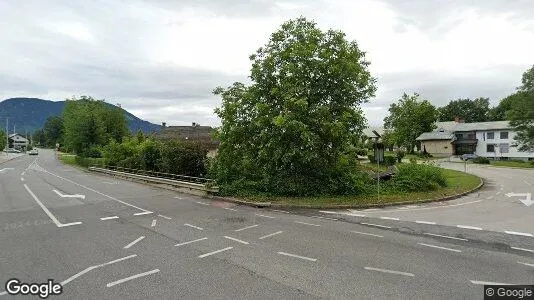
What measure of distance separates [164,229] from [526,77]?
5560 centimetres

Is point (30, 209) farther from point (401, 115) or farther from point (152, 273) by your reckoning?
point (401, 115)

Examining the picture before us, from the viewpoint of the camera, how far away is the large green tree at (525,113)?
166ft

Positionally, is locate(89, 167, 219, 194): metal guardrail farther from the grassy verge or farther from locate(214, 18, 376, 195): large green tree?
the grassy verge

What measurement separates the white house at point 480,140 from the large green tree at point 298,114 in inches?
2167

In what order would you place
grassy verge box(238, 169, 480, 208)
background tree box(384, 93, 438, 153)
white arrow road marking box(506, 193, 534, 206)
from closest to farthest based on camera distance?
grassy verge box(238, 169, 480, 208)
white arrow road marking box(506, 193, 534, 206)
background tree box(384, 93, 438, 153)

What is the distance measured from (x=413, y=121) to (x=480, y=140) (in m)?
14.3

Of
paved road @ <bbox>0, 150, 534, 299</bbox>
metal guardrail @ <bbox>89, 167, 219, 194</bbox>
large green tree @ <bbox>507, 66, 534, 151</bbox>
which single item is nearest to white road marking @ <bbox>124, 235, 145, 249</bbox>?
paved road @ <bbox>0, 150, 534, 299</bbox>

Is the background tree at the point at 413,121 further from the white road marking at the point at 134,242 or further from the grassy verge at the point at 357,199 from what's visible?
the white road marking at the point at 134,242

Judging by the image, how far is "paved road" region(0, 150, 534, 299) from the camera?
24.4 ft

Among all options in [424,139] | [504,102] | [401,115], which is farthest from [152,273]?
[504,102]

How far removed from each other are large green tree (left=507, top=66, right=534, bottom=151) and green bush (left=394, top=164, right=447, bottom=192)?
35.8m

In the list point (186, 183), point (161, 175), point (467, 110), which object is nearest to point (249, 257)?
point (186, 183)

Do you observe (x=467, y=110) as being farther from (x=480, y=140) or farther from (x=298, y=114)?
(x=298, y=114)

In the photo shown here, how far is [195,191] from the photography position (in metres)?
23.8
